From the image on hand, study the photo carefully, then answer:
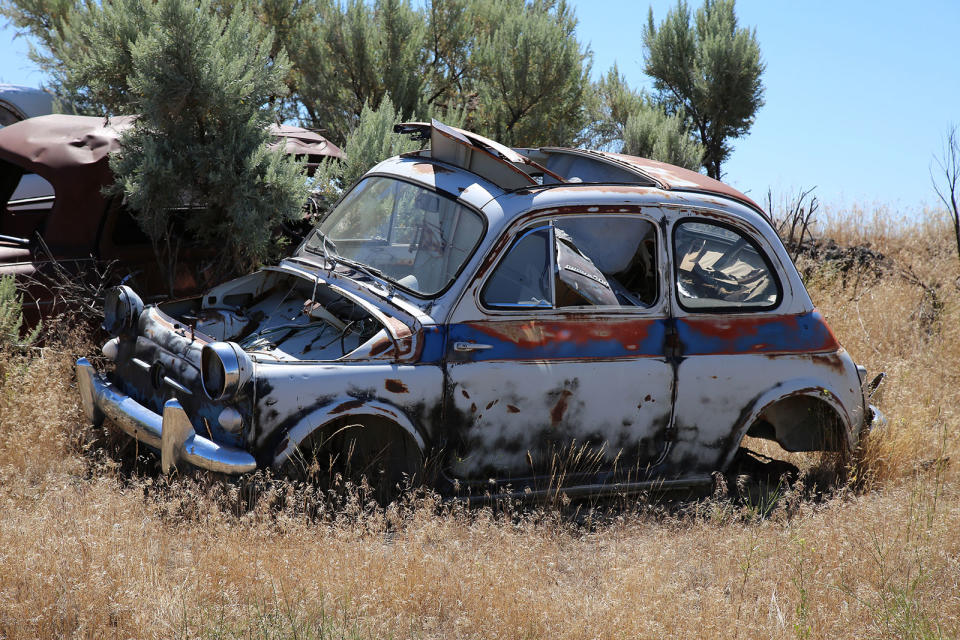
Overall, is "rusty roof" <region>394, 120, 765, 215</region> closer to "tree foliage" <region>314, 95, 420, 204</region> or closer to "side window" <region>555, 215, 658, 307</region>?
"side window" <region>555, 215, 658, 307</region>

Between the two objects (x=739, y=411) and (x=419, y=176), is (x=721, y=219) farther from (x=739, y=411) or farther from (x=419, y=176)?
(x=419, y=176)

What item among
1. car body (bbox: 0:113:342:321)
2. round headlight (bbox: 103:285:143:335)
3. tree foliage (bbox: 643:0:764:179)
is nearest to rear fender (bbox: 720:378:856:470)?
round headlight (bbox: 103:285:143:335)

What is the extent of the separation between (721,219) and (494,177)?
132 centimetres

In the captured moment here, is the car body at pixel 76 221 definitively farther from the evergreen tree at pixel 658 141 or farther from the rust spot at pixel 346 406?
the evergreen tree at pixel 658 141

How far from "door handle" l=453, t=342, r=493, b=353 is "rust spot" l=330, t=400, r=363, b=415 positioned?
0.57 meters

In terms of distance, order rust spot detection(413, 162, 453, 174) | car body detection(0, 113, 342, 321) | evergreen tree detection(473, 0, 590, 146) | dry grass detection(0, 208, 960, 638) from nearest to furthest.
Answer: dry grass detection(0, 208, 960, 638), rust spot detection(413, 162, 453, 174), car body detection(0, 113, 342, 321), evergreen tree detection(473, 0, 590, 146)

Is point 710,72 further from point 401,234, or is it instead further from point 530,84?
point 401,234

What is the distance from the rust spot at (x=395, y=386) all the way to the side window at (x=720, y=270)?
1.67 m

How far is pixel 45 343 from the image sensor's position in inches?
245

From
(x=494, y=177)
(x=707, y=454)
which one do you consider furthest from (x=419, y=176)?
(x=707, y=454)

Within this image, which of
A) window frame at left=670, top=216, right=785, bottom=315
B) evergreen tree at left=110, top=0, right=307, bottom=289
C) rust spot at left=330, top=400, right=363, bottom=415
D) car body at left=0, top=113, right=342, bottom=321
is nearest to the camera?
rust spot at left=330, top=400, right=363, bottom=415

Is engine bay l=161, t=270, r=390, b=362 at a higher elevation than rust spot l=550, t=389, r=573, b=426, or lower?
higher

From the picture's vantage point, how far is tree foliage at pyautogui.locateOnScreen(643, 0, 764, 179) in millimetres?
14148

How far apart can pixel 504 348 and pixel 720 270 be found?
1443 mm
